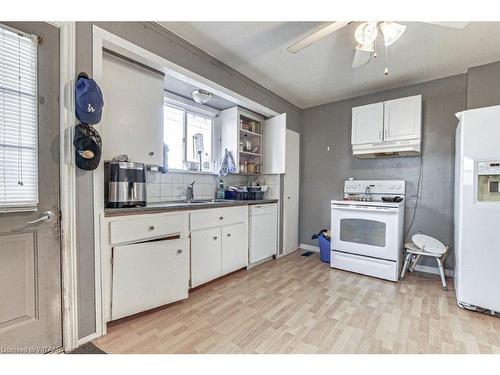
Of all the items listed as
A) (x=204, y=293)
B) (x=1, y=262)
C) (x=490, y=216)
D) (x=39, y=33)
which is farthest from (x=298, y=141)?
(x=1, y=262)

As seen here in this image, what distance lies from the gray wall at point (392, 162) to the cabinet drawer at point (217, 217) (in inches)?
61.5

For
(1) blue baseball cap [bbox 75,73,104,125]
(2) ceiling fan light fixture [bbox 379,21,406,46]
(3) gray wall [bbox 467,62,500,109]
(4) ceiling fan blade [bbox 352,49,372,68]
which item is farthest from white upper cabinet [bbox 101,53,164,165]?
(3) gray wall [bbox 467,62,500,109]

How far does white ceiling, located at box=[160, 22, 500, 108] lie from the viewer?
6.03 feet

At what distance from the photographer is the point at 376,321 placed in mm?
1730

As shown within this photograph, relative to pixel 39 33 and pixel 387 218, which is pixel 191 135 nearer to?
pixel 39 33

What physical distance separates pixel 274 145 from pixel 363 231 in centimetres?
160

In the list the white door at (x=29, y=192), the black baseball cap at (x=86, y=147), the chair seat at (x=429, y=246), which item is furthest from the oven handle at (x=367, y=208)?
the white door at (x=29, y=192)

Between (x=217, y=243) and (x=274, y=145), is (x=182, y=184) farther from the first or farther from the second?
(x=274, y=145)

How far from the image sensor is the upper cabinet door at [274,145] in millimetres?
3057

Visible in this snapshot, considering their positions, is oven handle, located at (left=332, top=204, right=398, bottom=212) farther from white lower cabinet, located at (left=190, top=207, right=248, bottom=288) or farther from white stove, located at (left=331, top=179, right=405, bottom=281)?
white lower cabinet, located at (left=190, top=207, right=248, bottom=288)

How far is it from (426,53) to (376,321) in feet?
8.34

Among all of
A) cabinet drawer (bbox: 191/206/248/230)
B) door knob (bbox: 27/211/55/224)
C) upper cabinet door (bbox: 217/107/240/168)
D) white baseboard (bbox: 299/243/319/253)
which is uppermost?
upper cabinet door (bbox: 217/107/240/168)

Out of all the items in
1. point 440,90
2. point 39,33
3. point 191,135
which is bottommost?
point 191,135

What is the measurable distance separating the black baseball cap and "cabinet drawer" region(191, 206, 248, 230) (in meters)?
0.92
